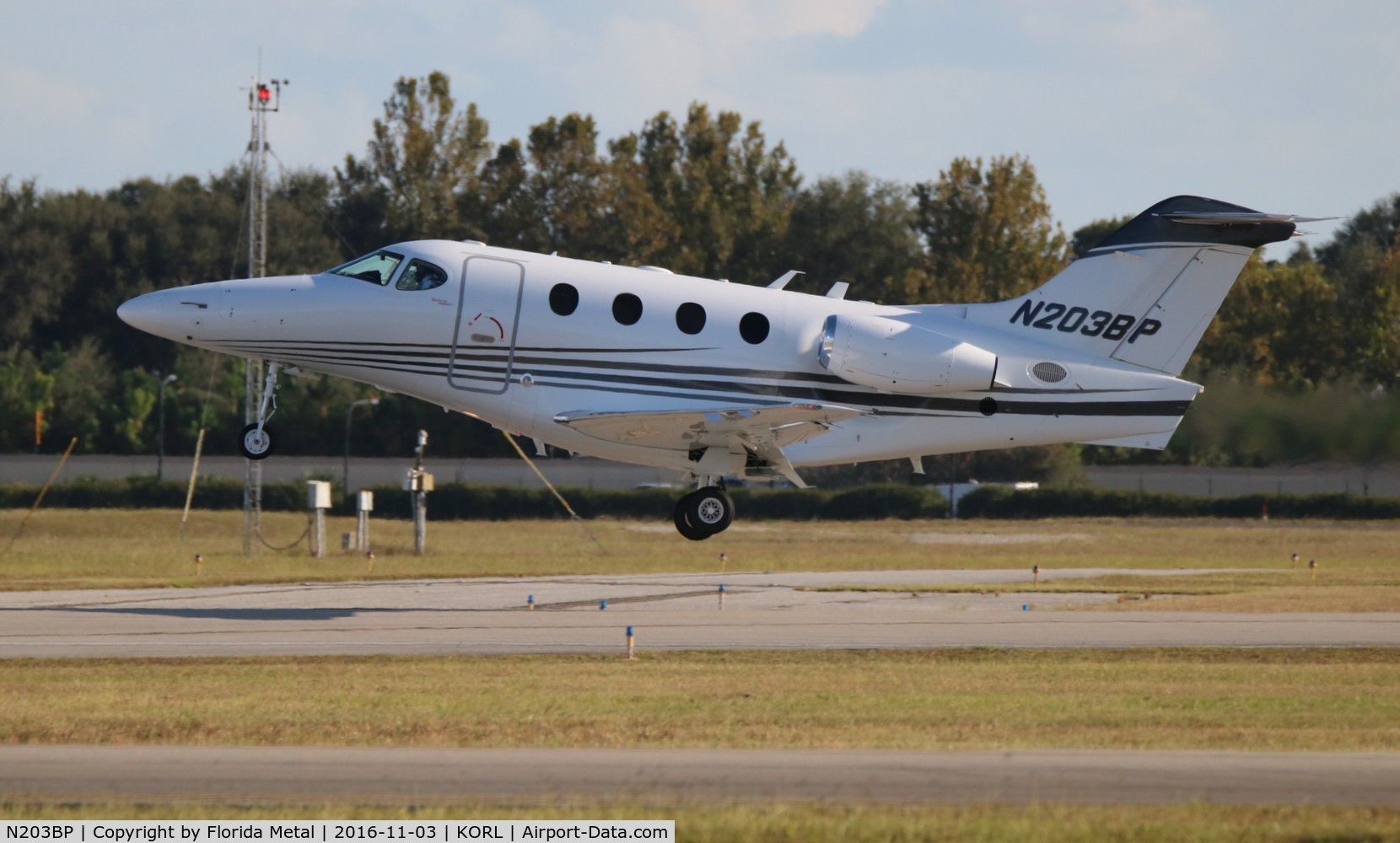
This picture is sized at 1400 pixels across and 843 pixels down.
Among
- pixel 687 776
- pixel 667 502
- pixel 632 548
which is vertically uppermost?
pixel 687 776

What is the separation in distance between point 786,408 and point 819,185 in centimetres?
6764

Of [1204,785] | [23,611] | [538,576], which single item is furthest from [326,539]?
[1204,785]

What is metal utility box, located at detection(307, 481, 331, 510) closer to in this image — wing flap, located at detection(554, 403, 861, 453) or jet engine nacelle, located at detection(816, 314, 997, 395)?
wing flap, located at detection(554, 403, 861, 453)

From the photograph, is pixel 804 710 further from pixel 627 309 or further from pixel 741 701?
pixel 627 309

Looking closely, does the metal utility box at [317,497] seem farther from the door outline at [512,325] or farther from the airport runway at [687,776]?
the airport runway at [687,776]

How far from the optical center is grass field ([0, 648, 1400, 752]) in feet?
46.5

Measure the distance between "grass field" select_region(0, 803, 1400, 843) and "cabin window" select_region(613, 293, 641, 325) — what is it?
13.6 meters

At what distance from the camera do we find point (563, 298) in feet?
76.6

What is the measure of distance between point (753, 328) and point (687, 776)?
13.0 meters

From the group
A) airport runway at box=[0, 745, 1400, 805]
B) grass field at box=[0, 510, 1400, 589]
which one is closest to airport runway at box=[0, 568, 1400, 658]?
grass field at box=[0, 510, 1400, 589]

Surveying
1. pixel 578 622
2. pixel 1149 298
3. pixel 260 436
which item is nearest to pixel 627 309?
pixel 578 622

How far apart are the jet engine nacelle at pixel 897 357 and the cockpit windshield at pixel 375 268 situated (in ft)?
21.0

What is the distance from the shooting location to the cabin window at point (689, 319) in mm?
23484

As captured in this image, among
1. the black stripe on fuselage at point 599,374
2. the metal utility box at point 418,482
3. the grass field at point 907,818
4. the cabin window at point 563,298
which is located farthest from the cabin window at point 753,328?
the metal utility box at point 418,482
